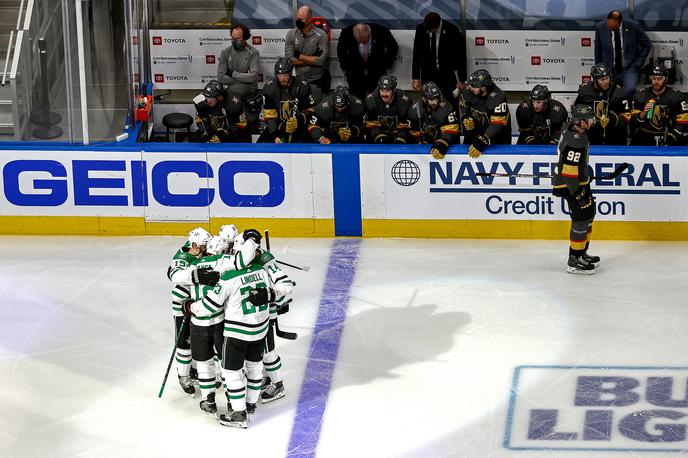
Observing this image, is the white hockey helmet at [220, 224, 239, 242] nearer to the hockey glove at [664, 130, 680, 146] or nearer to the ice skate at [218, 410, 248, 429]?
the ice skate at [218, 410, 248, 429]

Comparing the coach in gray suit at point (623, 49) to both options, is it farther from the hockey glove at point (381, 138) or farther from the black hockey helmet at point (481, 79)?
the hockey glove at point (381, 138)

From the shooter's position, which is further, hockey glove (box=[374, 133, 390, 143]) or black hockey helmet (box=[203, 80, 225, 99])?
black hockey helmet (box=[203, 80, 225, 99])

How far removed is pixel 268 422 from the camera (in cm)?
945

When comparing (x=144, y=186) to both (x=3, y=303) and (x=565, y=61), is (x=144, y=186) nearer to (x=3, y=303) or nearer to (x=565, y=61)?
(x=3, y=303)

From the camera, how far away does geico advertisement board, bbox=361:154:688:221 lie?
12.6m

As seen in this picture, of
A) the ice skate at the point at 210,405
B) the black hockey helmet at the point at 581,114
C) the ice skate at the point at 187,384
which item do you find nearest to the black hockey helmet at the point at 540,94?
the black hockey helmet at the point at 581,114

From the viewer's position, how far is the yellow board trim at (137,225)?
43.1ft

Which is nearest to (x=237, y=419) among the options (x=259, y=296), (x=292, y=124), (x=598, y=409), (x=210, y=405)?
(x=210, y=405)

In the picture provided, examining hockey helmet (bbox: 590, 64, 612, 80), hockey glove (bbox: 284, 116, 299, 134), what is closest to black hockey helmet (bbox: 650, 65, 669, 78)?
hockey helmet (bbox: 590, 64, 612, 80)

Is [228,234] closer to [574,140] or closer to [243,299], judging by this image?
[243,299]

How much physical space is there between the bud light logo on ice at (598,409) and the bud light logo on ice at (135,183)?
383cm

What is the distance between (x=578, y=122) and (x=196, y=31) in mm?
5123

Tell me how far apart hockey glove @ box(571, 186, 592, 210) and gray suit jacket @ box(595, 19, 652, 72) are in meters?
2.71

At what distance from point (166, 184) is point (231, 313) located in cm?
432
